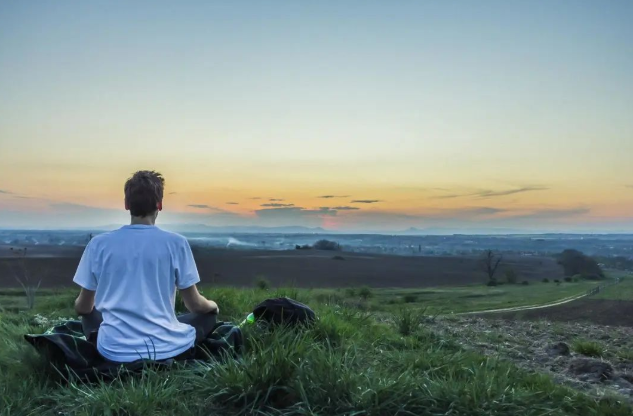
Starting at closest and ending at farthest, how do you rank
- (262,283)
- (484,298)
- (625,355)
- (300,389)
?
(300,389) < (625,355) < (262,283) < (484,298)

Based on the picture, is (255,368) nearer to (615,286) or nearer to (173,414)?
(173,414)

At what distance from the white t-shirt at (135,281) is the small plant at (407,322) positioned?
352 cm

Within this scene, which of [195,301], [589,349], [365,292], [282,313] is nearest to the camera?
[195,301]

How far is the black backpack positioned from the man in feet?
3.54

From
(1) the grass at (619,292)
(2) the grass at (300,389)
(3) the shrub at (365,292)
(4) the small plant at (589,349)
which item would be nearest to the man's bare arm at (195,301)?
(2) the grass at (300,389)

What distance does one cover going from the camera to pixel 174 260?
4.00 m

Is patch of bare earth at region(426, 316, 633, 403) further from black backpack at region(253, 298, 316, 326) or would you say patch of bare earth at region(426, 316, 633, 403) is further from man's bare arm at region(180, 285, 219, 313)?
man's bare arm at region(180, 285, 219, 313)

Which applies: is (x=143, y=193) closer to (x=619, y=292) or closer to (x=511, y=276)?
(x=619, y=292)

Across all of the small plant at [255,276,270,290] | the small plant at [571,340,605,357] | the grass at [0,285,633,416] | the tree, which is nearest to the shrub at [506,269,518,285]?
the tree

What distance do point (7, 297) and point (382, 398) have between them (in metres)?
10.3

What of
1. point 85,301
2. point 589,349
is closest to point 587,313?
point 589,349

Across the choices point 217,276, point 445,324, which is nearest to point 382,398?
Answer: point 445,324

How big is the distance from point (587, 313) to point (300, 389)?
897 cm

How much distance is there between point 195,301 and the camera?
4203 mm
